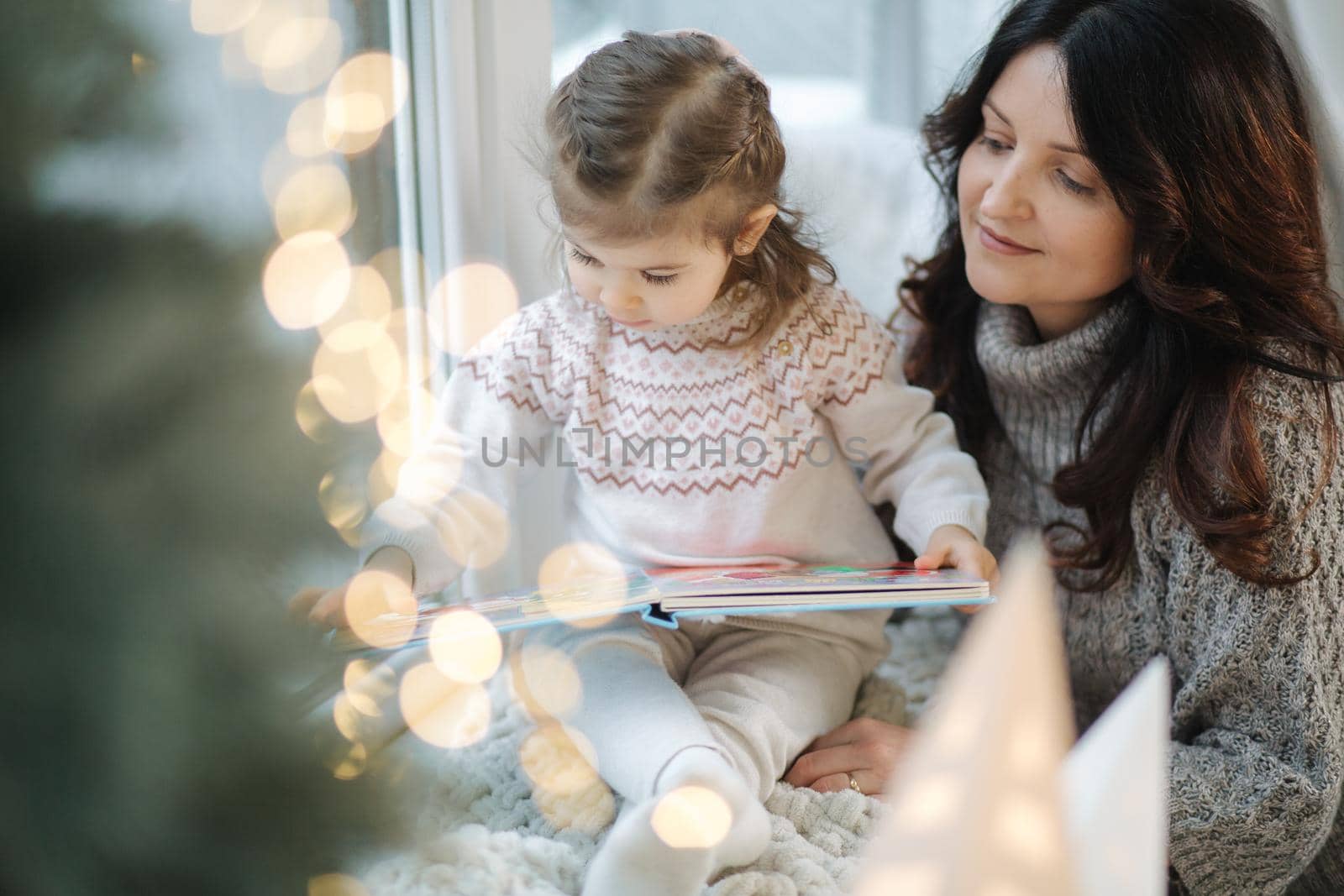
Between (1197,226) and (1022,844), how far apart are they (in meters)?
0.82

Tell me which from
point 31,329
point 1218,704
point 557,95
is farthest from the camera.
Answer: point 1218,704

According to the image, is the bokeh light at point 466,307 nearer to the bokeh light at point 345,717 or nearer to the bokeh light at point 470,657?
the bokeh light at point 470,657

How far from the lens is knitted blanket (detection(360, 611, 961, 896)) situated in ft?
→ 2.58

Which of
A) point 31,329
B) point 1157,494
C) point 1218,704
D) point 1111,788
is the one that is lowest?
point 1218,704

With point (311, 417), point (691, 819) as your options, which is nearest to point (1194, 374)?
point (691, 819)

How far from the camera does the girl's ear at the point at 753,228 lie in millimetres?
1028

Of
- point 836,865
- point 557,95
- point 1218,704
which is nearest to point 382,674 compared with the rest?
point 836,865

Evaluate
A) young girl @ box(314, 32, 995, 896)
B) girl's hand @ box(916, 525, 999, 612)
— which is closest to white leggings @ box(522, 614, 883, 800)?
young girl @ box(314, 32, 995, 896)

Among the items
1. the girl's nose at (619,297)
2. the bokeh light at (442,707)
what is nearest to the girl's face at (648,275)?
the girl's nose at (619,297)

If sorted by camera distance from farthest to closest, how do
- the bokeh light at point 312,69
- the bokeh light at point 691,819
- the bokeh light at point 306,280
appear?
the bokeh light at point 691,819 < the bokeh light at point 312,69 < the bokeh light at point 306,280

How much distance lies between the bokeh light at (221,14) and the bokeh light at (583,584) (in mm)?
497

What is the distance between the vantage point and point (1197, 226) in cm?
108

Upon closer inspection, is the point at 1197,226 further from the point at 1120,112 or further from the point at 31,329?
the point at 31,329

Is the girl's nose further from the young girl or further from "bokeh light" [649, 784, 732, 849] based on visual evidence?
"bokeh light" [649, 784, 732, 849]
